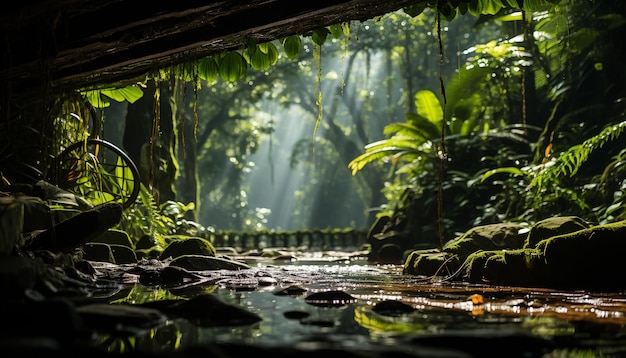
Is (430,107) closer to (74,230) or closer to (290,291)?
(290,291)

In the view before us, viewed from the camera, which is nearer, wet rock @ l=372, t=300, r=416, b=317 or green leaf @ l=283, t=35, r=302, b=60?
wet rock @ l=372, t=300, r=416, b=317

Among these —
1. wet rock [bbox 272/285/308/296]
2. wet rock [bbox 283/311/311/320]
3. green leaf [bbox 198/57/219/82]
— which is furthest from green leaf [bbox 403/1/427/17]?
wet rock [bbox 283/311/311/320]

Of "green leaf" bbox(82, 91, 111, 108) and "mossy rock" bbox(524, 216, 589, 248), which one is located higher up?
"green leaf" bbox(82, 91, 111, 108)

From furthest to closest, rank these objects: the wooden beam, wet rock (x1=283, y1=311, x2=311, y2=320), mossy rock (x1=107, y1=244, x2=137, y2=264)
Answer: mossy rock (x1=107, y1=244, x2=137, y2=264), the wooden beam, wet rock (x1=283, y1=311, x2=311, y2=320)

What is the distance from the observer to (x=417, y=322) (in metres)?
3.08

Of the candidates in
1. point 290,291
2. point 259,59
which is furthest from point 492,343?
point 259,59

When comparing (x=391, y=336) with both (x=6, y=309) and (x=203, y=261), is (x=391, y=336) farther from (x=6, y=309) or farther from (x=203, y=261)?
(x=203, y=261)

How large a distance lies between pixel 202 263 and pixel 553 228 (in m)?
3.67

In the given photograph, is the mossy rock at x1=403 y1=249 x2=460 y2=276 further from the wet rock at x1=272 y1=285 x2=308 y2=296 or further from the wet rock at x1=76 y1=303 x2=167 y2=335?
the wet rock at x1=76 y1=303 x2=167 y2=335

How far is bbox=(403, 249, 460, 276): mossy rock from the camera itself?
6562 mm

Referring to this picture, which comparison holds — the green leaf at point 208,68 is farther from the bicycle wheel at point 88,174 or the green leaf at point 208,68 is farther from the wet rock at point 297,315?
the wet rock at point 297,315

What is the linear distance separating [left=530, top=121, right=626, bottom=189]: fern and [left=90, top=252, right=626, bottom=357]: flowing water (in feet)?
12.9

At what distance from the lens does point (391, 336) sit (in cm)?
265

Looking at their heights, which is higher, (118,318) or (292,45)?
(292,45)
